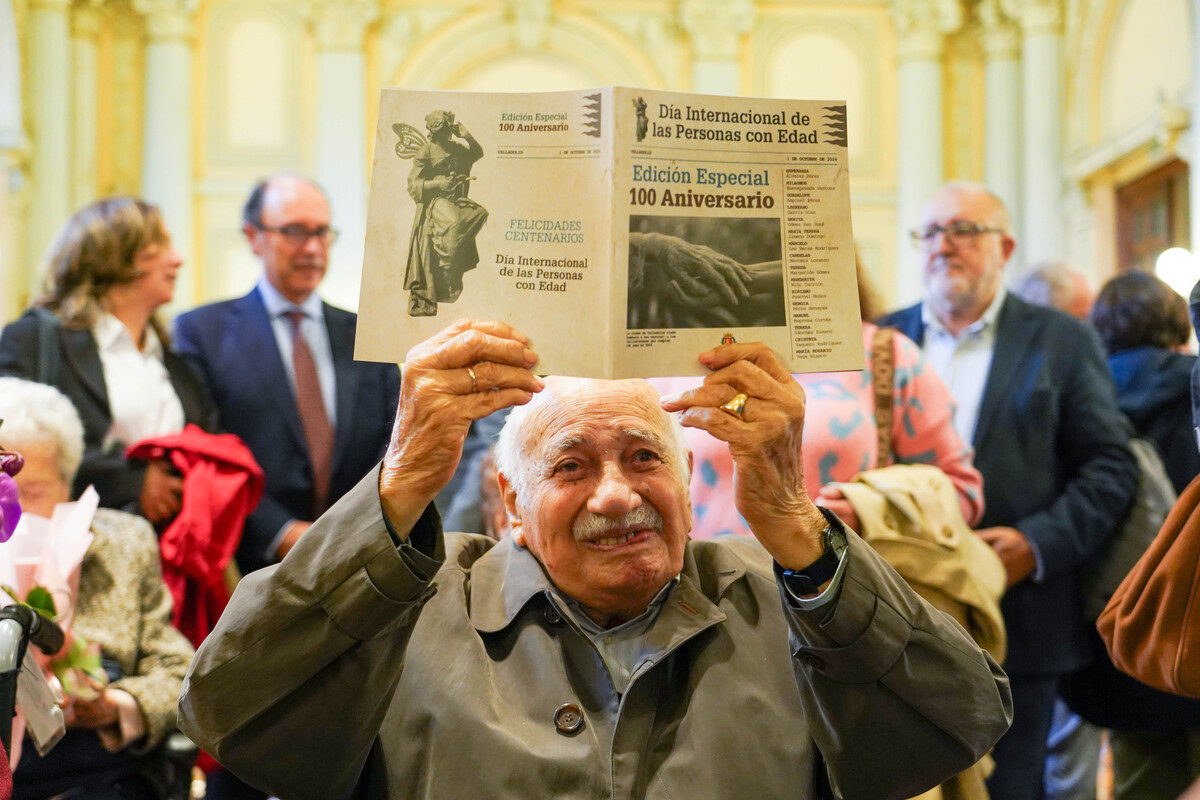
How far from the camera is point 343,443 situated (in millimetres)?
3588

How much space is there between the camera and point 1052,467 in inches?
133

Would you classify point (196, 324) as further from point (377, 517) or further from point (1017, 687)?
point (1017, 687)

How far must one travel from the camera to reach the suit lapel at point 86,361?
3.25m

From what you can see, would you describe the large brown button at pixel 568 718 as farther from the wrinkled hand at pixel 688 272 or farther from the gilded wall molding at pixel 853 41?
the gilded wall molding at pixel 853 41

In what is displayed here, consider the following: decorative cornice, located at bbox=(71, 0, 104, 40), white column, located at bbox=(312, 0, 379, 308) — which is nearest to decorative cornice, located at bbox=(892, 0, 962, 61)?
white column, located at bbox=(312, 0, 379, 308)

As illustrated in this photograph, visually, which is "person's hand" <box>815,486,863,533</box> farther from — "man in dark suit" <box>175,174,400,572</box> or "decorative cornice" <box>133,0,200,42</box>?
"decorative cornice" <box>133,0,200,42</box>

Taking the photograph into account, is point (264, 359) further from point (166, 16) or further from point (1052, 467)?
point (166, 16)

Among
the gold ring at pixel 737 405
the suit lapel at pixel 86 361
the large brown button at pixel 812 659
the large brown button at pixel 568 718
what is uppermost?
the suit lapel at pixel 86 361

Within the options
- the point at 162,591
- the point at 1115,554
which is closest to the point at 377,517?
the point at 162,591

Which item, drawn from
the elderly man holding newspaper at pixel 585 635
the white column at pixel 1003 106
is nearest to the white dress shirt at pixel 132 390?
the elderly man holding newspaper at pixel 585 635

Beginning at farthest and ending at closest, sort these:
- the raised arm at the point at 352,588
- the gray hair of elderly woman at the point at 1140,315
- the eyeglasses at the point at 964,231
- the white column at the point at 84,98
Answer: the white column at the point at 84,98, the gray hair of elderly woman at the point at 1140,315, the eyeglasses at the point at 964,231, the raised arm at the point at 352,588

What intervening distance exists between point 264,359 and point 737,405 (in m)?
2.23

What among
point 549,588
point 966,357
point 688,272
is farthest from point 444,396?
point 966,357

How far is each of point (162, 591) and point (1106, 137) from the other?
979cm
